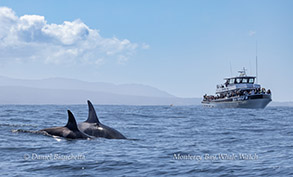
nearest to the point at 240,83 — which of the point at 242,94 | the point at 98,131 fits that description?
the point at 242,94

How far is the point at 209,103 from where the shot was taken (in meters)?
102

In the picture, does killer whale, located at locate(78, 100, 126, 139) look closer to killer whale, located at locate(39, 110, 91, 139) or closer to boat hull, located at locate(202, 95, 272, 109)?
killer whale, located at locate(39, 110, 91, 139)

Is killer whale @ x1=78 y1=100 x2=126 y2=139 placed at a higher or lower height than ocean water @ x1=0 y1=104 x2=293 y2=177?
higher

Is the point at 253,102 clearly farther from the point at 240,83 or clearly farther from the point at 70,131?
the point at 70,131

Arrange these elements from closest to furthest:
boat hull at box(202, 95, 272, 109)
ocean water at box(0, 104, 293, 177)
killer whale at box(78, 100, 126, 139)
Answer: ocean water at box(0, 104, 293, 177) → killer whale at box(78, 100, 126, 139) → boat hull at box(202, 95, 272, 109)

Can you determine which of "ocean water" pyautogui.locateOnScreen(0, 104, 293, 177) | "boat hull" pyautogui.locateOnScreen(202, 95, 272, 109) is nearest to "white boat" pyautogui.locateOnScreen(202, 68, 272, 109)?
"boat hull" pyautogui.locateOnScreen(202, 95, 272, 109)

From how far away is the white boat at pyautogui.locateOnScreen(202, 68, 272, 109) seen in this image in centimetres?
8021

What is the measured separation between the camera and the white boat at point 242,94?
80213 millimetres

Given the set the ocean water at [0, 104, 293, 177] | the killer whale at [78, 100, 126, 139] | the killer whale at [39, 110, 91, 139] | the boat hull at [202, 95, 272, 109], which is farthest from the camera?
the boat hull at [202, 95, 272, 109]

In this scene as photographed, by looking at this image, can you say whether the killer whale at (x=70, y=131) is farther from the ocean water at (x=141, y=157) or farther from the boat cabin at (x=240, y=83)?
the boat cabin at (x=240, y=83)

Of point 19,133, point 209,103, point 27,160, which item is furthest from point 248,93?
point 27,160

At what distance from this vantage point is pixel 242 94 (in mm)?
84875

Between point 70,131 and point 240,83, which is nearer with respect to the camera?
point 70,131

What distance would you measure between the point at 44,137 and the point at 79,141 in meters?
2.32
